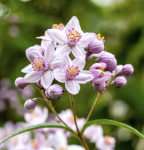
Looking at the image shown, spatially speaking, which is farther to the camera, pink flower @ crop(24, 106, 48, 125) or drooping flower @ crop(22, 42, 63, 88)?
pink flower @ crop(24, 106, 48, 125)

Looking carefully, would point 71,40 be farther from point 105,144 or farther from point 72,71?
point 105,144

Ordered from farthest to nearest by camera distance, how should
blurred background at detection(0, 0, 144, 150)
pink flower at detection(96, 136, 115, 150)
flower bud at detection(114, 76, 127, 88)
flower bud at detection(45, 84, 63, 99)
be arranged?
blurred background at detection(0, 0, 144, 150) → pink flower at detection(96, 136, 115, 150) → flower bud at detection(114, 76, 127, 88) → flower bud at detection(45, 84, 63, 99)

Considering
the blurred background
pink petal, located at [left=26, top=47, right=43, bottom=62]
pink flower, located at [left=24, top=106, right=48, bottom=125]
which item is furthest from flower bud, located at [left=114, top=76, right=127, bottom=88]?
the blurred background

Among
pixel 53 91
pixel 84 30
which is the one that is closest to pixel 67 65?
pixel 53 91

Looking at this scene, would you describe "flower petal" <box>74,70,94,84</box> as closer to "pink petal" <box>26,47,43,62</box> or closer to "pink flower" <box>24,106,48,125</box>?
"pink petal" <box>26,47,43,62</box>

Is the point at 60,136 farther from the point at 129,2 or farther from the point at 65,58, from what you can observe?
the point at 129,2

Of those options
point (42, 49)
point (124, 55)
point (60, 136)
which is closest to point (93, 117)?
point (124, 55)

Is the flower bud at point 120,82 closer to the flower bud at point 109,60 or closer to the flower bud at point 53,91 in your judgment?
the flower bud at point 109,60
